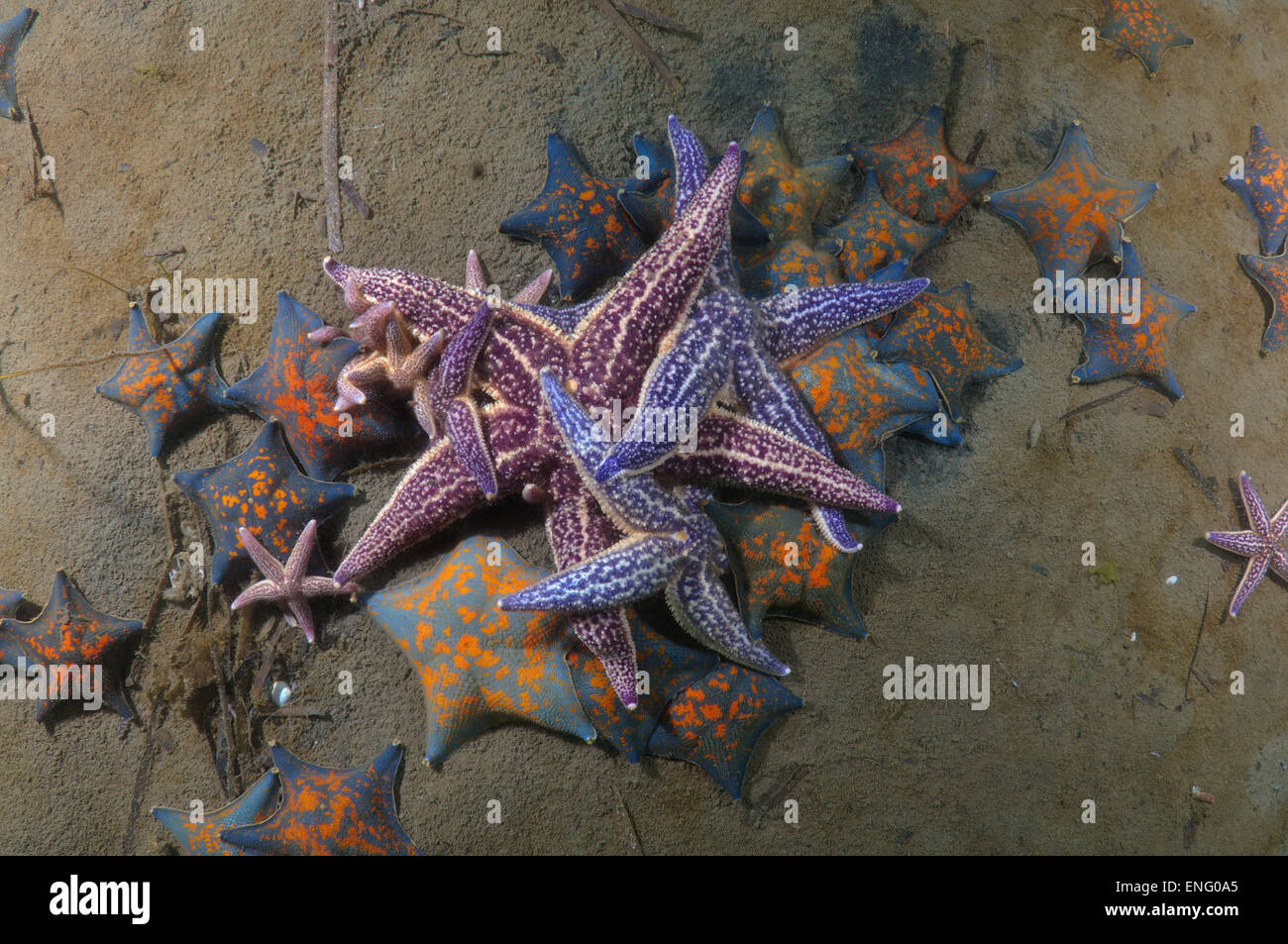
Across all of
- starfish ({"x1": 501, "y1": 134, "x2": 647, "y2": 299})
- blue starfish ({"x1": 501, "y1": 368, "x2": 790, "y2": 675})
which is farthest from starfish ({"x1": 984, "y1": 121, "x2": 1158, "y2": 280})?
blue starfish ({"x1": 501, "y1": 368, "x2": 790, "y2": 675})

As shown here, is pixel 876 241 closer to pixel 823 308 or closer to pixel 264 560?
pixel 823 308

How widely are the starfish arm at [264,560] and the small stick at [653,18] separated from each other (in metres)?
3.63

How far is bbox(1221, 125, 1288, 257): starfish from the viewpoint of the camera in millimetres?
4688

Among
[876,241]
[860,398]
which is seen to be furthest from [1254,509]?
[876,241]

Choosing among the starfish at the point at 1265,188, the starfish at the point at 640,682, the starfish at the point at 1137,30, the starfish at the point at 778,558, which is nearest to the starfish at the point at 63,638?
the starfish at the point at 640,682

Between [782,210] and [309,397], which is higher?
[782,210]

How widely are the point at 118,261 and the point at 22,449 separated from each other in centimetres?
124

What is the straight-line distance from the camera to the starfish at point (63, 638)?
4.16m

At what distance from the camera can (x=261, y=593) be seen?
405 centimetres

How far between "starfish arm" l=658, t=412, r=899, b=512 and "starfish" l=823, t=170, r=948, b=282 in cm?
117

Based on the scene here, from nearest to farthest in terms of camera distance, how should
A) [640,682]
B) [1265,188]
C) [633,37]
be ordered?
1. [640,682]
2. [633,37]
3. [1265,188]

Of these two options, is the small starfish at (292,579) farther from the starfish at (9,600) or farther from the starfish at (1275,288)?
the starfish at (1275,288)

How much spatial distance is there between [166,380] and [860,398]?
3.77m

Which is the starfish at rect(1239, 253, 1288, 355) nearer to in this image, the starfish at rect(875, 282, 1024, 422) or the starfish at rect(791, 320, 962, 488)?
the starfish at rect(875, 282, 1024, 422)
